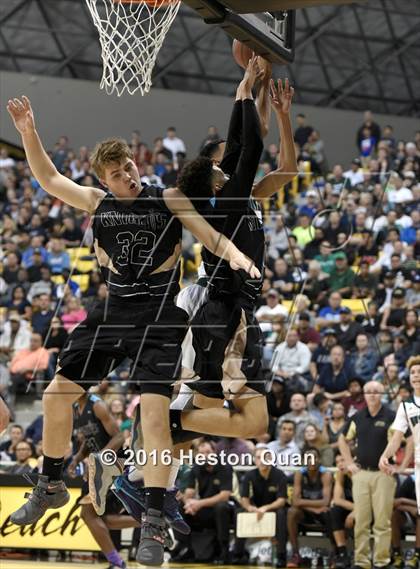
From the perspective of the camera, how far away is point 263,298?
50.9 ft

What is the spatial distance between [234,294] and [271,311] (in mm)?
7441

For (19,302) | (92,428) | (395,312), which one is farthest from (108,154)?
(19,302)

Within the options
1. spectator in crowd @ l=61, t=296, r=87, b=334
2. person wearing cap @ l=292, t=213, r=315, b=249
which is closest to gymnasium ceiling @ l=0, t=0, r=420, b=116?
person wearing cap @ l=292, t=213, r=315, b=249

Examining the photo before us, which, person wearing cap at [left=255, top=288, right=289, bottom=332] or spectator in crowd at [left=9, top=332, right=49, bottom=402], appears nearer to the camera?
person wearing cap at [left=255, top=288, right=289, bottom=332]

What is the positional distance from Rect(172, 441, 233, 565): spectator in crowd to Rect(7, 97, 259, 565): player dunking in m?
5.54

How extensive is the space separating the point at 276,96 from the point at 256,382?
6.53 feet

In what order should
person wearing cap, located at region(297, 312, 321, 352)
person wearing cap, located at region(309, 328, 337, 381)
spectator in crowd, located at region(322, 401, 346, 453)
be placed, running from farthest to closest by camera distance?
person wearing cap, located at region(297, 312, 321, 352) < person wearing cap, located at region(309, 328, 337, 381) < spectator in crowd, located at region(322, 401, 346, 453)

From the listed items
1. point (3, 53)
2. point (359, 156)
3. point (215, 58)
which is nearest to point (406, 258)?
point (359, 156)

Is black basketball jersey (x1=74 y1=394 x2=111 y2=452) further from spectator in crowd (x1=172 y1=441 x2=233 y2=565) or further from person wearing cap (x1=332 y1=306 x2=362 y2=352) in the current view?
person wearing cap (x1=332 y1=306 x2=362 y2=352)

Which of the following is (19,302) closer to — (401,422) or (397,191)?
(397,191)

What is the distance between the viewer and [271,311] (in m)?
14.5

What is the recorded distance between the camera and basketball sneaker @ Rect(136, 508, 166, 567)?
591cm

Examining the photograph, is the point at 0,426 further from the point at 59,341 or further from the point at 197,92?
the point at 197,92

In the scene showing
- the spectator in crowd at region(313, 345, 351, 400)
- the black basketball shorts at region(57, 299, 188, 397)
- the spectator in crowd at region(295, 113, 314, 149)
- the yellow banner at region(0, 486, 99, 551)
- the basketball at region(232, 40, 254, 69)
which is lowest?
the black basketball shorts at region(57, 299, 188, 397)
